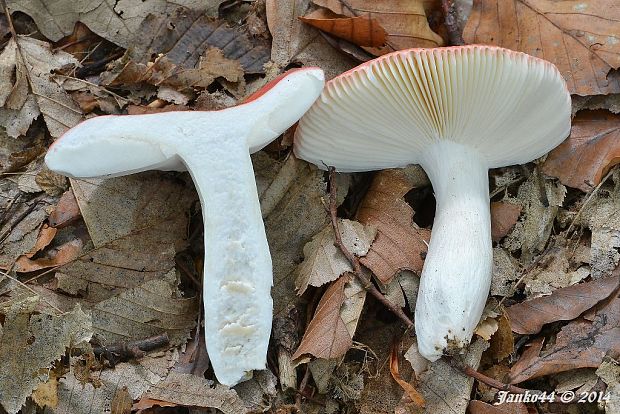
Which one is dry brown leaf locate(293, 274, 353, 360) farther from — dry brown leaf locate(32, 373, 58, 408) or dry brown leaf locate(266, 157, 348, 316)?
dry brown leaf locate(32, 373, 58, 408)

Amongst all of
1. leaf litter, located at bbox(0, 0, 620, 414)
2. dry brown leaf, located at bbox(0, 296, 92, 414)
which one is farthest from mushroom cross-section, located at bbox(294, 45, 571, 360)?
dry brown leaf, located at bbox(0, 296, 92, 414)

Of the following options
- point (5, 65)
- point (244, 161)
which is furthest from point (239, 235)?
point (5, 65)

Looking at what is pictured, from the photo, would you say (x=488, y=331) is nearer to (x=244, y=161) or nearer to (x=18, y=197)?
(x=244, y=161)

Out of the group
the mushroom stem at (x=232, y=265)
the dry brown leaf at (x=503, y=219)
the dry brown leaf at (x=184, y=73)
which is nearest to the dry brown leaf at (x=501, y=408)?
the dry brown leaf at (x=503, y=219)

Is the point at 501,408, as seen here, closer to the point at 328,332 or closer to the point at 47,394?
the point at 328,332

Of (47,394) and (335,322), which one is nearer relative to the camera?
(47,394)

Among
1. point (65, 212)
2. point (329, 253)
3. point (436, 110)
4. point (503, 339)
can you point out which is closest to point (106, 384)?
point (65, 212)
